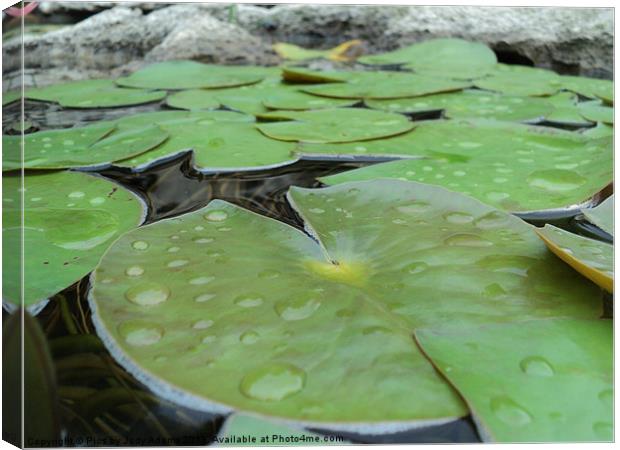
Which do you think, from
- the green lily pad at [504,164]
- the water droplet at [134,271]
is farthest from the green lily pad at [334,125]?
the water droplet at [134,271]

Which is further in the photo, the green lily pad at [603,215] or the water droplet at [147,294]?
the green lily pad at [603,215]

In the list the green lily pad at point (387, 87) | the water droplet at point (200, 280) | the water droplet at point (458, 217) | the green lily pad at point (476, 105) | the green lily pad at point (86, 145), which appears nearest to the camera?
the water droplet at point (200, 280)

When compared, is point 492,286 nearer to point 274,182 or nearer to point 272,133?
point 274,182

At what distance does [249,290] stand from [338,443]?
13cm

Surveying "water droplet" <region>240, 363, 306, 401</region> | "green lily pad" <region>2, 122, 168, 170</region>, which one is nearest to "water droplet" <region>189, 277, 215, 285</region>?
"water droplet" <region>240, 363, 306, 401</region>

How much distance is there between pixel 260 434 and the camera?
329mm

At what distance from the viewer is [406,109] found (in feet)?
3.19

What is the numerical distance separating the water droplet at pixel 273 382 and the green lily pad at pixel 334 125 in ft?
1.56

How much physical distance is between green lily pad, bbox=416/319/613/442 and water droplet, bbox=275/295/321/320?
7 centimetres

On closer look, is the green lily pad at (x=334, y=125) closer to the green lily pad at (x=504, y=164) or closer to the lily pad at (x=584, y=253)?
the green lily pad at (x=504, y=164)

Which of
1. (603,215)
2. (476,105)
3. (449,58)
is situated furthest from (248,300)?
(449,58)

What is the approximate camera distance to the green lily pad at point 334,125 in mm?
796

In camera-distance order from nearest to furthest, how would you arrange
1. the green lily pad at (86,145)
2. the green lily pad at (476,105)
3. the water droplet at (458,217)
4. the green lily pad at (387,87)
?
the water droplet at (458,217), the green lily pad at (86,145), the green lily pad at (476,105), the green lily pad at (387,87)

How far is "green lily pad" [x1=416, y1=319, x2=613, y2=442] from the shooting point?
12.7 inches
